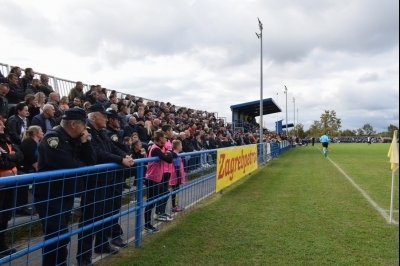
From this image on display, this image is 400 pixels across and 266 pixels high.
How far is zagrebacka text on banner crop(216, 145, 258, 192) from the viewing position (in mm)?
8906

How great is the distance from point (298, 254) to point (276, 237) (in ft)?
2.54

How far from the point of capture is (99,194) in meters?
4.30

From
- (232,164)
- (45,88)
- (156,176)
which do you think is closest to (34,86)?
(45,88)

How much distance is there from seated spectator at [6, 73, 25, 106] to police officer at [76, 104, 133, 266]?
192 inches

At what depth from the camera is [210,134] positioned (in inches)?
599

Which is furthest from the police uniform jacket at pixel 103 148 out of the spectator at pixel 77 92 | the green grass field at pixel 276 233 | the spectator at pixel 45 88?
the spectator at pixel 77 92

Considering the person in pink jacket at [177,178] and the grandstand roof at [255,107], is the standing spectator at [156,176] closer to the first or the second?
the person in pink jacket at [177,178]

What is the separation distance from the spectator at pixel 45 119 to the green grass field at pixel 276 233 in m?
3.08

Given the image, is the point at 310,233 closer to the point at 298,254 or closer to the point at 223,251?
the point at 298,254

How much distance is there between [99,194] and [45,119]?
10.7 feet

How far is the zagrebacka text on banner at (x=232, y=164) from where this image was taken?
351 inches

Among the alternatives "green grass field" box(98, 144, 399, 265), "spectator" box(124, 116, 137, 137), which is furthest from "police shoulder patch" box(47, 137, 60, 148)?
"spectator" box(124, 116, 137, 137)

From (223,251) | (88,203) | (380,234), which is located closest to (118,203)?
(88,203)

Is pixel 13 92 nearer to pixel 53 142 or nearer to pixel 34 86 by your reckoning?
pixel 34 86
